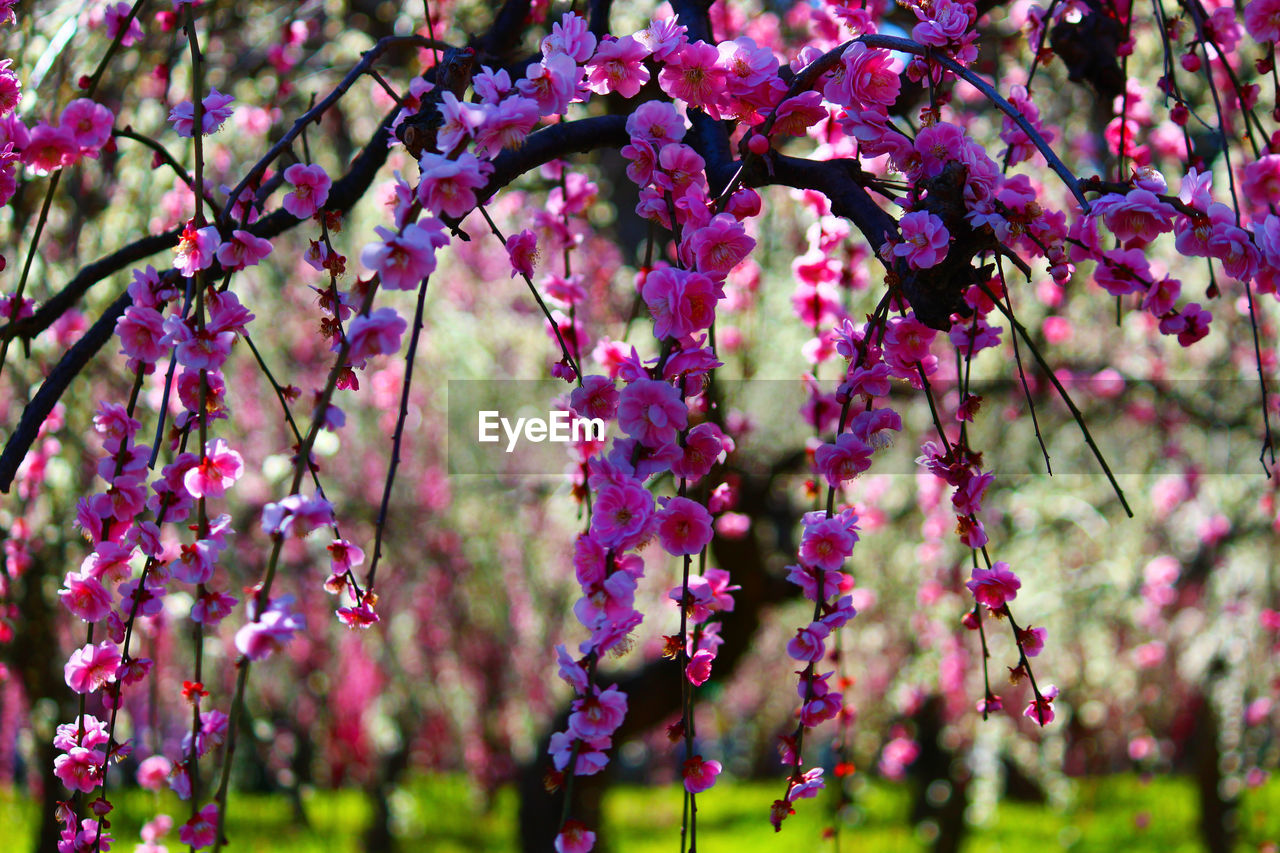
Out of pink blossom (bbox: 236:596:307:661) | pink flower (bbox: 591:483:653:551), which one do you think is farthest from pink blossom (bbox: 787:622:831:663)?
pink blossom (bbox: 236:596:307:661)

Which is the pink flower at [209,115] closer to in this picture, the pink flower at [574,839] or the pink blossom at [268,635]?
the pink blossom at [268,635]

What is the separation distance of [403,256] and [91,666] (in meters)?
0.67

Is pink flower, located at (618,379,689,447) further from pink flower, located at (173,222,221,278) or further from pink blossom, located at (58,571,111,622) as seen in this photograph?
pink blossom, located at (58,571,111,622)

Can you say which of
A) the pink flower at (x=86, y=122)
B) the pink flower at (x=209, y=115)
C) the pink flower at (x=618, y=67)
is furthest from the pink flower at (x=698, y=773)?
Result: the pink flower at (x=86, y=122)

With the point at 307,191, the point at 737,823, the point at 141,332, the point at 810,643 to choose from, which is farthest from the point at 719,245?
the point at 737,823

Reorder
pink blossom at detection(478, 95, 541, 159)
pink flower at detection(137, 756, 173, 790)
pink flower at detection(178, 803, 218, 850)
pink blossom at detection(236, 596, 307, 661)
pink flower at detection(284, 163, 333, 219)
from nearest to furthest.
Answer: pink blossom at detection(236, 596, 307, 661), pink blossom at detection(478, 95, 541, 159), pink flower at detection(178, 803, 218, 850), pink flower at detection(284, 163, 333, 219), pink flower at detection(137, 756, 173, 790)

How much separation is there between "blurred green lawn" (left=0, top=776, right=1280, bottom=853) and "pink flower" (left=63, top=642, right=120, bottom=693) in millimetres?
3828

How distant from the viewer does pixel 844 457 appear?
1153mm

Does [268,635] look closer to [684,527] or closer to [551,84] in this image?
[684,527]

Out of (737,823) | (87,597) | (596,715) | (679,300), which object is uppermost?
(679,300)

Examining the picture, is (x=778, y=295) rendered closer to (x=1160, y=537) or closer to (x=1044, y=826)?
(x=1160, y=537)

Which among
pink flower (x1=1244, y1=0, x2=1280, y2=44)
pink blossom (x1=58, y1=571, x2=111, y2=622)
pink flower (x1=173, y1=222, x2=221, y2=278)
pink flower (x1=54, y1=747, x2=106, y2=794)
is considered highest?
pink flower (x1=1244, y1=0, x2=1280, y2=44)

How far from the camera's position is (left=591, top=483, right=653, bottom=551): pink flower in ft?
3.05

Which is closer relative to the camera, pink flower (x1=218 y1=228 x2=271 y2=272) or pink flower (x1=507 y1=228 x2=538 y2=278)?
pink flower (x1=218 y1=228 x2=271 y2=272)
